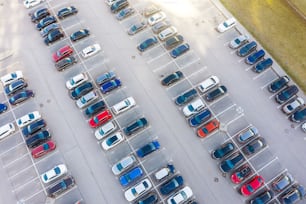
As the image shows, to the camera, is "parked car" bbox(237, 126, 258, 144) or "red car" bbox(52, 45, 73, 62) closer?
"parked car" bbox(237, 126, 258, 144)

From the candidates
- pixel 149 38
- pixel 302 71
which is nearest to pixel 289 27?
pixel 302 71

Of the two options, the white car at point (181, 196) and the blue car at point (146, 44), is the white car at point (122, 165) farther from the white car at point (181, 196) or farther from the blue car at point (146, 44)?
the blue car at point (146, 44)

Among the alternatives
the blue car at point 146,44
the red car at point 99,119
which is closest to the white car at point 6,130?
the red car at point 99,119

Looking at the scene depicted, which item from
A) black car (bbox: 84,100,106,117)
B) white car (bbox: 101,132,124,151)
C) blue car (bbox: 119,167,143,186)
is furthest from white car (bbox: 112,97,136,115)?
blue car (bbox: 119,167,143,186)

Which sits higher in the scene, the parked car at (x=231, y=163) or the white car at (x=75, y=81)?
the white car at (x=75, y=81)

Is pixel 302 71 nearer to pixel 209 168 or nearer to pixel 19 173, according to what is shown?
pixel 209 168

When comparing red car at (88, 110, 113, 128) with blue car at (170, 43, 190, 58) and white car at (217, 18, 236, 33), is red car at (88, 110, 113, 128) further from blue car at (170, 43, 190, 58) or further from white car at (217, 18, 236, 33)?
white car at (217, 18, 236, 33)

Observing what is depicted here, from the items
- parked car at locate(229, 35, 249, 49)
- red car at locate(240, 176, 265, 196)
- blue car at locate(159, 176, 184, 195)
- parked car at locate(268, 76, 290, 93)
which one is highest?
parked car at locate(229, 35, 249, 49)
